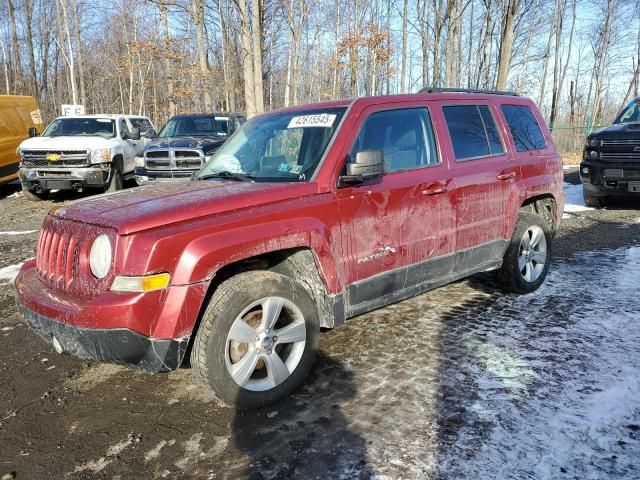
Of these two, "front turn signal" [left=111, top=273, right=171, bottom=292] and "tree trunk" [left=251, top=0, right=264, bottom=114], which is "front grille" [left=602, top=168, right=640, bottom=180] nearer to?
"tree trunk" [left=251, top=0, right=264, bottom=114]

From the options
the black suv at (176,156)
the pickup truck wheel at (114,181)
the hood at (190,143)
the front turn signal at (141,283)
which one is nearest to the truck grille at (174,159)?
the black suv at (176,156)

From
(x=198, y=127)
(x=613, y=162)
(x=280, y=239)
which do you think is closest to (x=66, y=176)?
(x=198, y=127)

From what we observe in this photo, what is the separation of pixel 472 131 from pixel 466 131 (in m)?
0.10

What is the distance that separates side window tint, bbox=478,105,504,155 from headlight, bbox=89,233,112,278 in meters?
3.36

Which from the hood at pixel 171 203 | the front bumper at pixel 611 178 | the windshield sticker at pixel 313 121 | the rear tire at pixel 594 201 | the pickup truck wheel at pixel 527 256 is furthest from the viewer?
the rear tire at pixel 594 201

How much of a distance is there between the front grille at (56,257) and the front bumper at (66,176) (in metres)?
8.63

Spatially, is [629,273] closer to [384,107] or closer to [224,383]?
[384,107]

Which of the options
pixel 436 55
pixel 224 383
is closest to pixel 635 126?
pixel 224 383

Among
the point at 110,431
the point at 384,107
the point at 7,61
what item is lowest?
the point at 110,431

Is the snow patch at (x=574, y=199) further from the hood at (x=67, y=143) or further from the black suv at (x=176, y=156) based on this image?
the hood at (x=67, y=143)

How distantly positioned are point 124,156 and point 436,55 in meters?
17.2

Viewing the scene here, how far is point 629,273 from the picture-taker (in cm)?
561

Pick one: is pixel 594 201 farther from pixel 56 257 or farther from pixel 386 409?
pixel 56 257

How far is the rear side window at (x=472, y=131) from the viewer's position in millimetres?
4242
